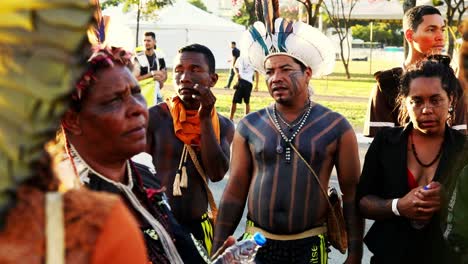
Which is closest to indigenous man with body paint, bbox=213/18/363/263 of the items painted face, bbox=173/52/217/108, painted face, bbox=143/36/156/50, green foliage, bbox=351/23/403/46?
painted face, bbox=173/52/217/108

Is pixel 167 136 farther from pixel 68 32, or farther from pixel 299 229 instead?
pixel 68 32

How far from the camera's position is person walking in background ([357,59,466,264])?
3.54m

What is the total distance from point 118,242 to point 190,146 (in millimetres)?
3111

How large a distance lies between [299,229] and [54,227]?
8.48ft

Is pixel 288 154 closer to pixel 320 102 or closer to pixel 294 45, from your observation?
pixel 294 45

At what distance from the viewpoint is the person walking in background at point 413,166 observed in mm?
3541

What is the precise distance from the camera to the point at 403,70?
461 centimetres

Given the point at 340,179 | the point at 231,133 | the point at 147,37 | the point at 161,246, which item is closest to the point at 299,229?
the point at 340,179

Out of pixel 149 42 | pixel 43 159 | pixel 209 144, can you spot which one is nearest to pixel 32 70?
pixel 43 159

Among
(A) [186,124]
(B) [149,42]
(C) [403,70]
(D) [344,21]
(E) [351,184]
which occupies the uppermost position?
(D) [344,21]

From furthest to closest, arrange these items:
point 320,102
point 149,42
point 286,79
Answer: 1. point 320,102
2. point 149,42
3. point 286,79

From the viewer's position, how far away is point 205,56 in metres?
4.68

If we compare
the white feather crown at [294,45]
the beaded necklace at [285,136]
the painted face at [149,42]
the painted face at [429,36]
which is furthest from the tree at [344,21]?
the beaded necklace at [285,136]

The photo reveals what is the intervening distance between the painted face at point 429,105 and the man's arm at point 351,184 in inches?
16.9
